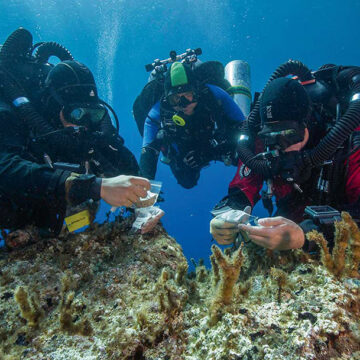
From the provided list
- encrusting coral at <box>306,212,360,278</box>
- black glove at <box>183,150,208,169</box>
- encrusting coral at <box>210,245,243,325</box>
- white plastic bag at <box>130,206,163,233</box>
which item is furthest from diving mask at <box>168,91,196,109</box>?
encrusting coral at <box>210,245,243,325</box>

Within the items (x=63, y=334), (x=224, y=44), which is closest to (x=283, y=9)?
(x=224, y=44)

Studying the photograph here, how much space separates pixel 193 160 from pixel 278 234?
4.54 metres

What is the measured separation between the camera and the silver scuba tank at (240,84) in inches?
296

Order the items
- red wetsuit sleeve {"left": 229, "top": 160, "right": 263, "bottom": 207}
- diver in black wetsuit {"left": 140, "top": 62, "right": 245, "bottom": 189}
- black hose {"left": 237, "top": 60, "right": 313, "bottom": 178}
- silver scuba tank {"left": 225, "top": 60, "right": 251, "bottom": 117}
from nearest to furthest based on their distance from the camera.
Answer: black hose {"left": 237, "top": 60, "right": 313, "bottom": 178}, red wetsuit sleeve {"left": 229, "top": 160, "right": 263, "bottom": 207}, diver in black wetsuit {"left": 140, "top": 62, "right": 245, "bottom": 189}, silver scuba tank {"left": 225, "top": 60, "right": 251, "bottom": 117}

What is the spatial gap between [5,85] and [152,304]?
348 centimetres

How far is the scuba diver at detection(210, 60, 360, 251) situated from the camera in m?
2.19

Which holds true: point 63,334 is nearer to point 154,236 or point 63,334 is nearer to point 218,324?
point 218,324

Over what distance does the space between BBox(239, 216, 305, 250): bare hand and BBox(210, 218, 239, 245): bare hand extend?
0.42m

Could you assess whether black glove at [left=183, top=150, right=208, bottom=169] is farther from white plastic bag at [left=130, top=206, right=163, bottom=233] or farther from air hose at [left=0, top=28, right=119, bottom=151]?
white plastic bag at [left=130, top=206, right=163, bottom=233]

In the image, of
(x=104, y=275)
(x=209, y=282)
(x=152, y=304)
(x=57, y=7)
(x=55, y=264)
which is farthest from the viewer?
(x=57, y=7)

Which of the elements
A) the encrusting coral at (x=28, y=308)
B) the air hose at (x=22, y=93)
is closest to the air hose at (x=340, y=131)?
the encrusting coral at (x=28, y=308)

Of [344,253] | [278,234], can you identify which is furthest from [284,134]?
[344,253]

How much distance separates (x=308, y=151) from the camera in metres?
2.72

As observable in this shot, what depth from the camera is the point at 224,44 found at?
54.9m
